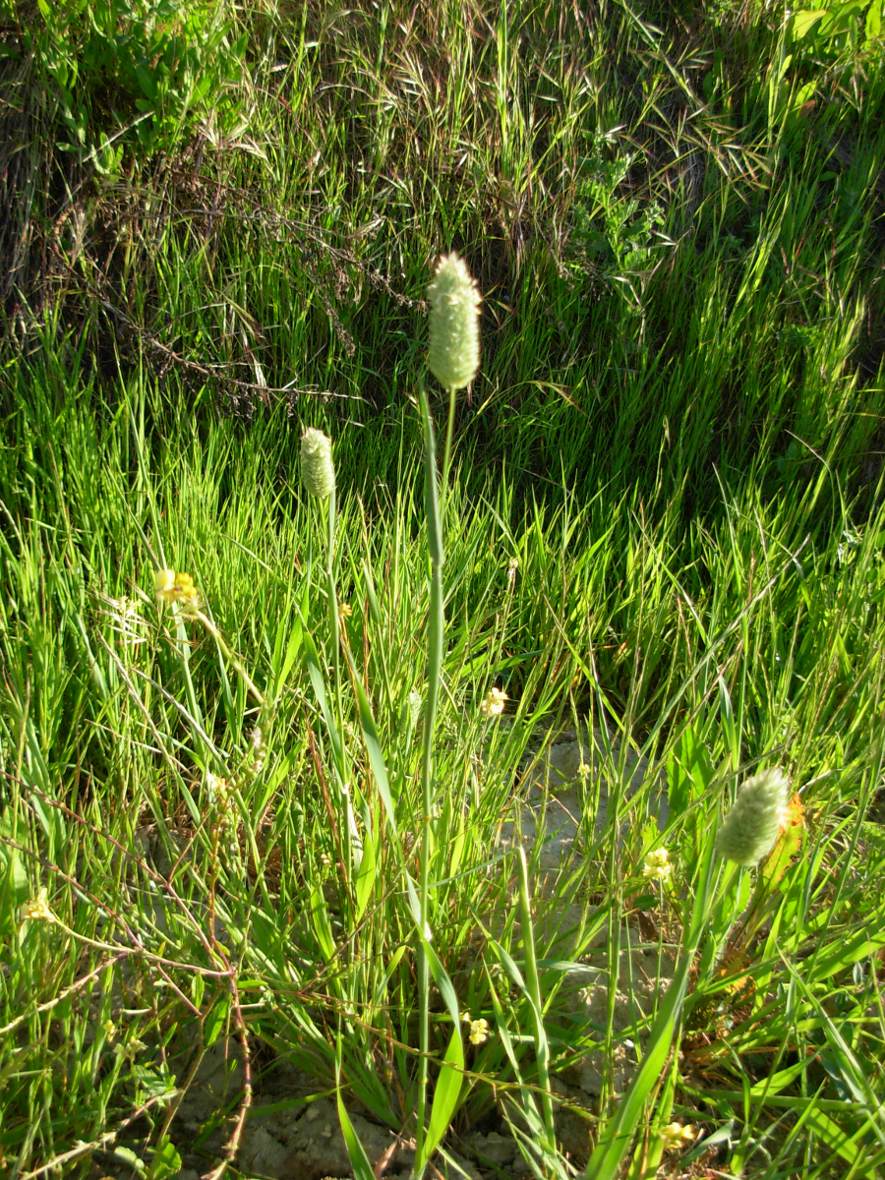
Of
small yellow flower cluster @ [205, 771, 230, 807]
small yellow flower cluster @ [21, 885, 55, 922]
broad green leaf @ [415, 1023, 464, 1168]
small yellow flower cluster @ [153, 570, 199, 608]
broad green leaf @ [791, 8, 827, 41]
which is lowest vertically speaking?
broad green leaf @ [415, 1023, 464, 1168]

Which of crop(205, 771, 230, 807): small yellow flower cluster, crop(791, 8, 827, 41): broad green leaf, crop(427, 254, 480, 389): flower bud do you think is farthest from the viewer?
crop(791, 8, 827, 41): broad green leaf

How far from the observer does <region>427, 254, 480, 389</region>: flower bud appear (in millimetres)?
670

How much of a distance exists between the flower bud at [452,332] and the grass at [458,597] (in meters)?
0.27

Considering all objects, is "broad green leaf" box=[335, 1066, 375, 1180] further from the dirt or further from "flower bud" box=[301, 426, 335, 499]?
"flower bud" box=[301, 426, 335, 499]

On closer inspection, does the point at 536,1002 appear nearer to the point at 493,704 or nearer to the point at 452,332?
the point at 493,704

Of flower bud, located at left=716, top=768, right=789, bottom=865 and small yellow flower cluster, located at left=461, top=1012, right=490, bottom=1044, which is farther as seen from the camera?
small yellow flower cluster, located at left=461, top=1012, right=490, bottom=1044

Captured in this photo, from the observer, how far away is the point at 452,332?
67 cm

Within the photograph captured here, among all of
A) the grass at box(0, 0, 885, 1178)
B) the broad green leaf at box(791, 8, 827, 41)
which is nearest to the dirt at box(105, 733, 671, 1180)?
the grass at box(0, 0, 885, 1178)

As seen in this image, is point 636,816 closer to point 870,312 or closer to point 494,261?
point 494,261

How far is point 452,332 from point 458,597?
4.28 feet

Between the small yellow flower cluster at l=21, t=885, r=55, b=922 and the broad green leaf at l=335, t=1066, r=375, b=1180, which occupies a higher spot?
the small yellow flower cluster at l=21, t=885, r=55, b=922

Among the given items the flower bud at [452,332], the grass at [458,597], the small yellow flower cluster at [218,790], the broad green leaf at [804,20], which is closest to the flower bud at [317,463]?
the grass at [458,597]

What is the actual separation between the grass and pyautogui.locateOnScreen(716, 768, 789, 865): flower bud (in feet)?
0.57

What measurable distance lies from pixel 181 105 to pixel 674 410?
143 centimetres
